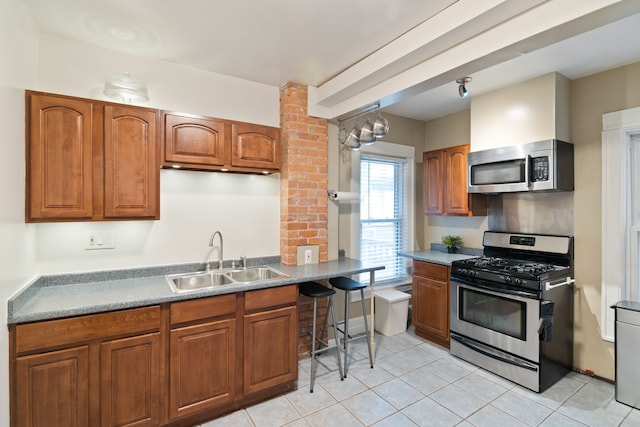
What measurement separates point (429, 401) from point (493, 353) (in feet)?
2.69

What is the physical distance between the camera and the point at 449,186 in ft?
11.6

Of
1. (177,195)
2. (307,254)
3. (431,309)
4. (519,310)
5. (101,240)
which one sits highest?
(177,195)

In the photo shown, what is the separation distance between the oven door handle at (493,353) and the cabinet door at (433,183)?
4.51ft

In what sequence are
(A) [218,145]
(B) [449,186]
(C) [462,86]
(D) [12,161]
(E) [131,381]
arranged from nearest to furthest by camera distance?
(D) [12,161], (E) [131,381], (A) [218,145], (C) [462,86], (B) [449,186]

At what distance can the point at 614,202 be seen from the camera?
8.43 feet

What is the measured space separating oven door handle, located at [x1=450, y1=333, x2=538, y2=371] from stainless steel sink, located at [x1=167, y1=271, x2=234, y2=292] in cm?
227

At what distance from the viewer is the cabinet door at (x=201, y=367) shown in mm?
2027

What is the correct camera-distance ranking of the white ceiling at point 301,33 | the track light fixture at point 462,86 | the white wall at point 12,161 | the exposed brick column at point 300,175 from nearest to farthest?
1. the white wall at point 12,161
2. the white ceiling at point 301,33
3. the track light fixture at point 462,86
4. the exposed brick column at point 300,175

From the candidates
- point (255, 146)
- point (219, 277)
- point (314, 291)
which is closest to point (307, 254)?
point (314, 291)

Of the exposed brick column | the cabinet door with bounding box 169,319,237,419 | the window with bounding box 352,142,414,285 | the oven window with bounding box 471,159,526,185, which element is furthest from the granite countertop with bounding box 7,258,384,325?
the oven window with bounding box 471,159,526,185

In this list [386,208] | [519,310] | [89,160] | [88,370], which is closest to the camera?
[88,370]

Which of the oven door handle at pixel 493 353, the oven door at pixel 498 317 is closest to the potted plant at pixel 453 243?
the oven door at pixel 498 317

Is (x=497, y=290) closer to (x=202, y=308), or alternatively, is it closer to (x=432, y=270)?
(x=432, y=270)

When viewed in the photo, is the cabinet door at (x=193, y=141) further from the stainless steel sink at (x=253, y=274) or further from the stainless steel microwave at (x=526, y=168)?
the stainless steel microwave at (x=526, y=168)
